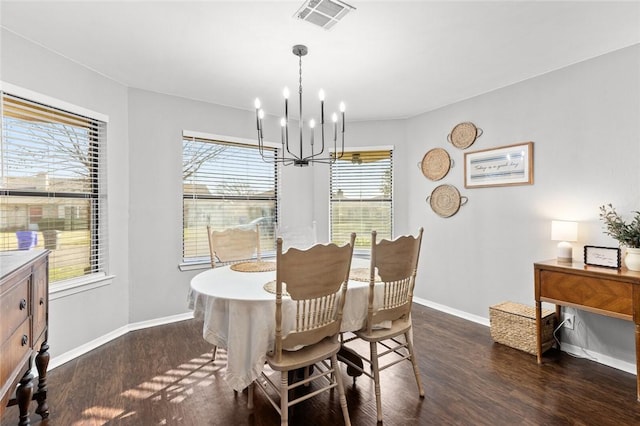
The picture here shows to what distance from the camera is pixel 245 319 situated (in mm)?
1707

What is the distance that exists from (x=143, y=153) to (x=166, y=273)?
4.43ft

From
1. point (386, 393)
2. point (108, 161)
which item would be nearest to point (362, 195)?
point (386, 393)

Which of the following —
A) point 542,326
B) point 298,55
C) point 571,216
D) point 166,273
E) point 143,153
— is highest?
point 298,55

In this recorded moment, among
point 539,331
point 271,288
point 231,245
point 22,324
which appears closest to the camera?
point 22,324

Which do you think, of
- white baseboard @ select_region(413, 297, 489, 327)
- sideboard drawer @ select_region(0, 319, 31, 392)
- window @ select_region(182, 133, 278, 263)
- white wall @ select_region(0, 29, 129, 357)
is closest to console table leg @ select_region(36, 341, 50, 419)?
sideboard drawer @ select_region(0, 319, 31, 392)

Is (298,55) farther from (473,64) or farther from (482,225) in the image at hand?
(482,225)

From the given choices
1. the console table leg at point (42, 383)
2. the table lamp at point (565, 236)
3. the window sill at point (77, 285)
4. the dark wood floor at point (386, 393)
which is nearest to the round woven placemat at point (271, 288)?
the dark wood floor at point (386, 393)

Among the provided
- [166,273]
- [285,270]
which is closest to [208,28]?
[285,270]

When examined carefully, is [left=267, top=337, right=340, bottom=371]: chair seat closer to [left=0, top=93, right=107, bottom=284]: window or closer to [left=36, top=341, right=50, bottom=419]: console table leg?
[left=36, top=341, right=50, bottom=419]: console table leg

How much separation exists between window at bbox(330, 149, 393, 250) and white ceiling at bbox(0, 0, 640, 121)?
1318 millimetres

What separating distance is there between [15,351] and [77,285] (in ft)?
5.19

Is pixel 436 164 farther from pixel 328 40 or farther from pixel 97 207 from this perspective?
pixel 97 207

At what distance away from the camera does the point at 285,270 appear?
1.57 metres

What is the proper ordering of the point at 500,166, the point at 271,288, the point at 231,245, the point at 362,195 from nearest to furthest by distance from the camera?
1. the point at 271,288
2. the point at 231,245
3. the point at 500,166
4. the point at 362,195
